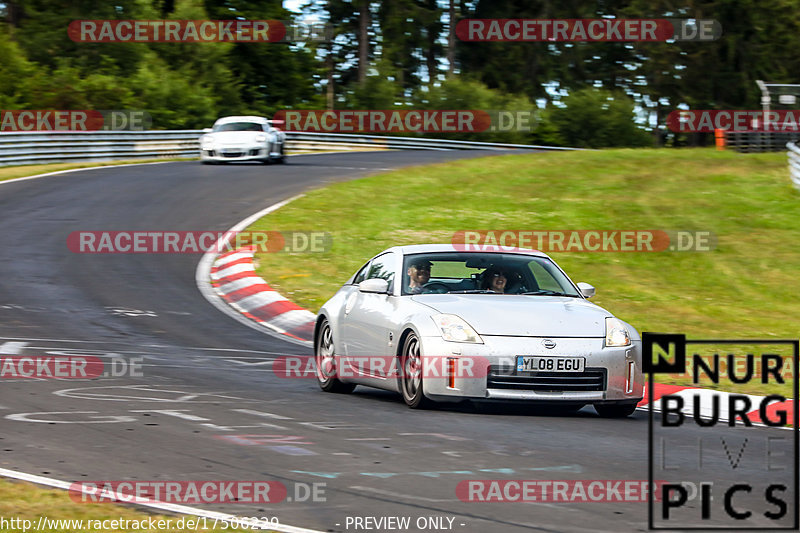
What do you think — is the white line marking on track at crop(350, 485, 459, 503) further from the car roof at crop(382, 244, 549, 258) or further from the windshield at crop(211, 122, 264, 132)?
the windshield at crop(211, 122, 264, 132)

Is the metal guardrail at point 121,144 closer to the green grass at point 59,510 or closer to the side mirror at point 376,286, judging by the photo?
the side mirror at point 376,286

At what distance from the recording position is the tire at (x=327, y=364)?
10.6 metres

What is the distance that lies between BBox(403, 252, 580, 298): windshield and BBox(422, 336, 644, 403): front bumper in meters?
1.09

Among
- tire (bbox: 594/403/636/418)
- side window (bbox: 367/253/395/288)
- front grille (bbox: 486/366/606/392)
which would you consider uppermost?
side window (bbox: 367/253/395/288)

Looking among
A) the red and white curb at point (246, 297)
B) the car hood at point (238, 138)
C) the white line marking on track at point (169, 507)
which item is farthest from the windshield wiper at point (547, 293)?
the car hood at point (238, 138)

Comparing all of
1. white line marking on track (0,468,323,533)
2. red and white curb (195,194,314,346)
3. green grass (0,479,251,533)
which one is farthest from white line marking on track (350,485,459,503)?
red and white curb (195,194,314,346)

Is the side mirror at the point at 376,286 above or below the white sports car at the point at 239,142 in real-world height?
below

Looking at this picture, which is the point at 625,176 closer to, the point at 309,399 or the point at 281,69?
the point at 309,399

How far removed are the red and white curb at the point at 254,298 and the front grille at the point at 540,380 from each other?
216 inches

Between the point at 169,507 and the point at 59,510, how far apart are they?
1.59 ft

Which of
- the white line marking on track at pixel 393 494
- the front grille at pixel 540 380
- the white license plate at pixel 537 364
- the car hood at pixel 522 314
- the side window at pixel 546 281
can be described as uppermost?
the side window at pixel 546 281

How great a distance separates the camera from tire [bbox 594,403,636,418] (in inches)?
361

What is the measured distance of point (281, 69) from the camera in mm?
66000

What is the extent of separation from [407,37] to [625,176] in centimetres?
5062
